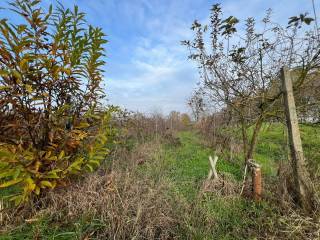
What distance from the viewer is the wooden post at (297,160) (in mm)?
3032

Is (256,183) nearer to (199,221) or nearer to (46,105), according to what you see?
(199,221)

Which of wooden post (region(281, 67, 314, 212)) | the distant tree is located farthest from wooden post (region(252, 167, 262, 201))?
the distant tree

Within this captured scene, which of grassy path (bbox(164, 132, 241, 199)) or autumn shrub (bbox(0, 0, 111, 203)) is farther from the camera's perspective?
grassy path (bbox(164, 132, 241, 199))

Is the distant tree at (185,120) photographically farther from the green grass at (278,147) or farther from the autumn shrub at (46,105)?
the autumn shrub at (46,105)

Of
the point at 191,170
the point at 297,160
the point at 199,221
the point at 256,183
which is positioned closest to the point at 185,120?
the point at 191,170

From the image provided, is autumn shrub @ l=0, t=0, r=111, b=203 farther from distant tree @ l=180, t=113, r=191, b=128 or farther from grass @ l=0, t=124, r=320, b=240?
distant tree @ l=180, t=113, r=191, b=128

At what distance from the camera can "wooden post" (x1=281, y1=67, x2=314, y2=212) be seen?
3.03m

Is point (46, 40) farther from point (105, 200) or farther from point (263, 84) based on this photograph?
point (263, 84)

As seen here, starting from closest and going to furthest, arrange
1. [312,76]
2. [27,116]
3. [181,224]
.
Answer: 1. [181,224]
2. [27,116]
3. [312,76]

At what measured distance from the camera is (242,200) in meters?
3.68

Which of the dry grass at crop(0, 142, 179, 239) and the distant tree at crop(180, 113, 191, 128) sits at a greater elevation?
the distant tree at crop(180, 113, 191, 128)

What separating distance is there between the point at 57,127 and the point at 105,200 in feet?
3.66

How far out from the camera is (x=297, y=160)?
3131 mm

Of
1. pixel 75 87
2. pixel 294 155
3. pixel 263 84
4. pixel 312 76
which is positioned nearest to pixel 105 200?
pixel 75 87
